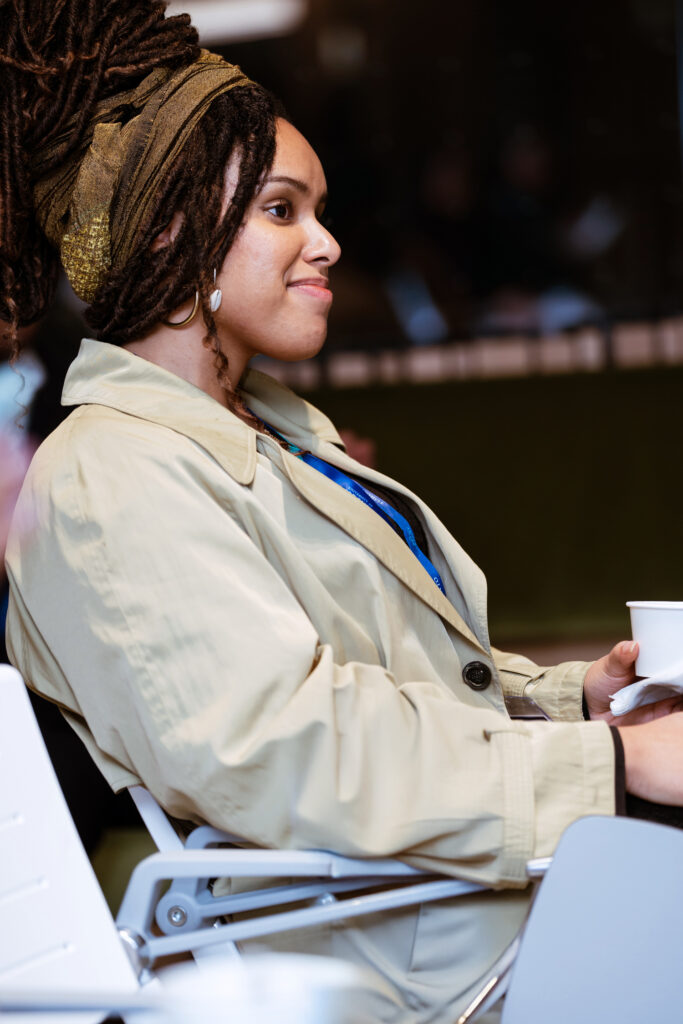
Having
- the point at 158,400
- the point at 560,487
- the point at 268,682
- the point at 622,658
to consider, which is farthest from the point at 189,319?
the point at 560,487

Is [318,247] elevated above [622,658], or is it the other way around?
[318,247]

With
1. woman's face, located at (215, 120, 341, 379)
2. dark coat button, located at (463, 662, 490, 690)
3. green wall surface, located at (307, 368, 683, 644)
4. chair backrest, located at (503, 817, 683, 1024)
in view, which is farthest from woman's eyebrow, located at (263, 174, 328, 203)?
green wall surface, located at (307, 368, 683, 644)

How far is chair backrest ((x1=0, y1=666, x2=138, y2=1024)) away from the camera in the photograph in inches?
37.5

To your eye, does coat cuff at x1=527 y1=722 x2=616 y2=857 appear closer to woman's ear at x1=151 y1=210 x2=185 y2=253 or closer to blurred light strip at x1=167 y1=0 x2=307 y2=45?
woman's ear at x1=151 y1=210 x2=185 y2=253

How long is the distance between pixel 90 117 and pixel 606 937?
1.04 metres

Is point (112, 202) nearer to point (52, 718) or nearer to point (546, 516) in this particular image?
point (52, 718)

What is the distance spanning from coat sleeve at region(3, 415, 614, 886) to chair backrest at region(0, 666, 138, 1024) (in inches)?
4.0

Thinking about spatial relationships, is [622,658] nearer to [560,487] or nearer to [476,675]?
[476,675]

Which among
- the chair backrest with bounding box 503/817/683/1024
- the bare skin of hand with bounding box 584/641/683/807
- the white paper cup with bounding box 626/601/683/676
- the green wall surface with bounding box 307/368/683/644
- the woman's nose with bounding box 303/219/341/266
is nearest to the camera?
the chair backrest with bounding box 503/817/683/1024

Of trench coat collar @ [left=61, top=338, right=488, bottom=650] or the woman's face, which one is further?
the woman's face

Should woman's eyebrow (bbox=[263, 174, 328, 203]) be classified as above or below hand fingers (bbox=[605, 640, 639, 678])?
above

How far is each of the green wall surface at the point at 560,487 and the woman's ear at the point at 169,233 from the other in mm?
3509

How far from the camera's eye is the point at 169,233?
4.37 ft

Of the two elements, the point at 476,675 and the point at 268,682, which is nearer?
the point at 268,682
